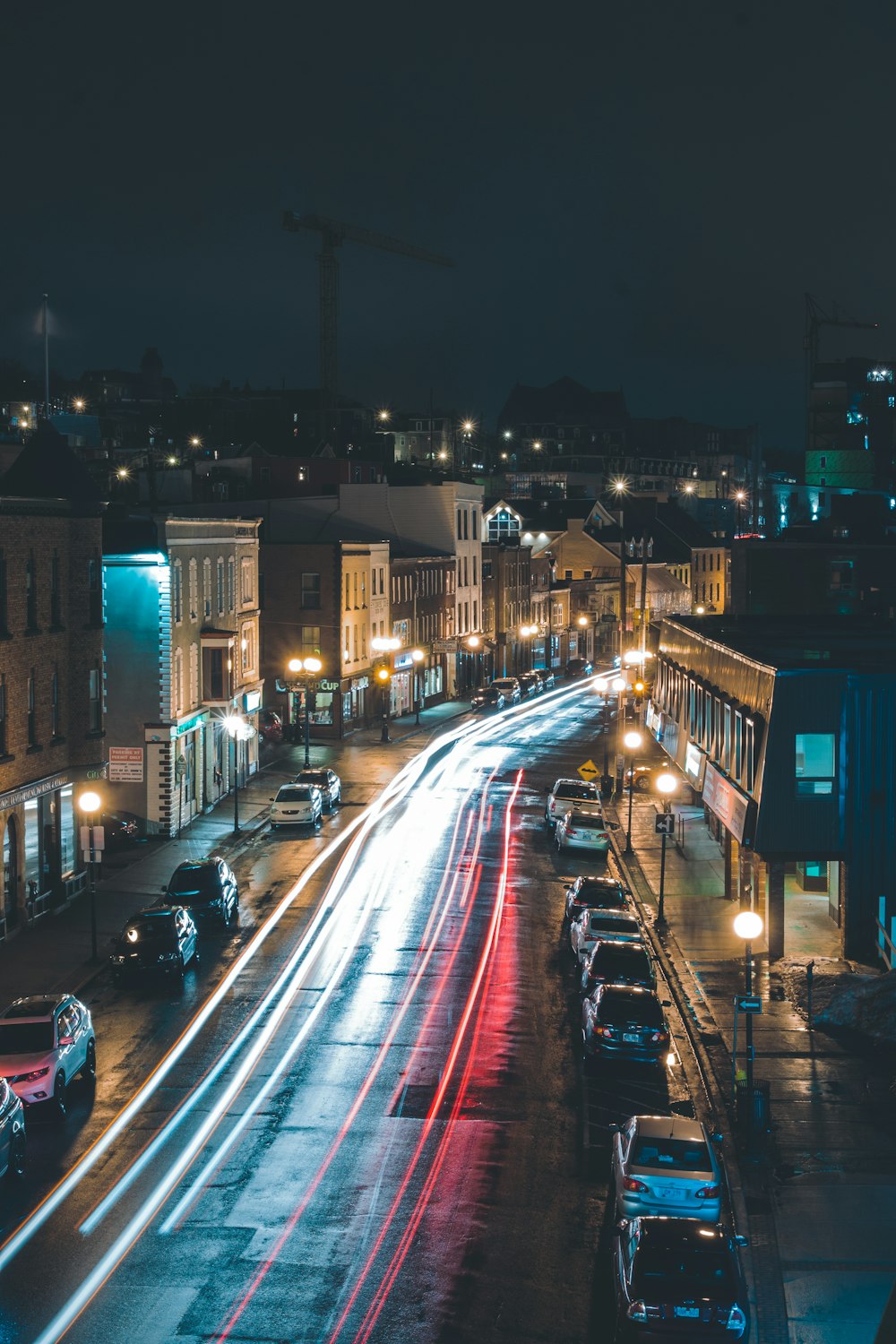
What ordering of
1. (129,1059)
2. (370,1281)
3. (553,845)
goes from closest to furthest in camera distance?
(370,1281), (129,1059), (553,845)

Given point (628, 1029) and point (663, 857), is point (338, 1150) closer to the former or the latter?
point (628, 1029)

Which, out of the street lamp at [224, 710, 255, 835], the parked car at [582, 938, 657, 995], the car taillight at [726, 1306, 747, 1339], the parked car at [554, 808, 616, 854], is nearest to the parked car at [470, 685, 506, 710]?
the street lamp at [224, 710, 255, 835]

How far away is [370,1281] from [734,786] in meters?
22.9

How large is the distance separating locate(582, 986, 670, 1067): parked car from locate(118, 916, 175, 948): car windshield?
10626mm

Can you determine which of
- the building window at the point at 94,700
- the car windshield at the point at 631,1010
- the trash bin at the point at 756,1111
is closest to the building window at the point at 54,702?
the building window at the point at 94,700

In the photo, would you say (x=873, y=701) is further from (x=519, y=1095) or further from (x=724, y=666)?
(x=519, y=1095)

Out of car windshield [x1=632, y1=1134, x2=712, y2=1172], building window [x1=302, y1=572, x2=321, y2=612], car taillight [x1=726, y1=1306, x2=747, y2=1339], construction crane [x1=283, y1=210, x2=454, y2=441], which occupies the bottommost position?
car taillight [x1=726, y1=1306, x2=747, y2=1339]

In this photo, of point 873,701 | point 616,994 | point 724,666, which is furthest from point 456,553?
point 616,994

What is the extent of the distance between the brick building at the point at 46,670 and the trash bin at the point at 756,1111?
21.0 meters

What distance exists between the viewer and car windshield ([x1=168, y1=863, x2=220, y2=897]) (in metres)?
40.3

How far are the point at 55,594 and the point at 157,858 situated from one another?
1105cm

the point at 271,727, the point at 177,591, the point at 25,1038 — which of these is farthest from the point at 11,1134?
the point at 271,727

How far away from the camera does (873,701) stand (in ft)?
118

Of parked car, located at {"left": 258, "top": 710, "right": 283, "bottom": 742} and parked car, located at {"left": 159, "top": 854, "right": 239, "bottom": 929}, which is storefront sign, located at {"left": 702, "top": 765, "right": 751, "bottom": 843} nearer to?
parked car, located at {"left": 159, "top": 854, "right": 239, "bottom": 929}
